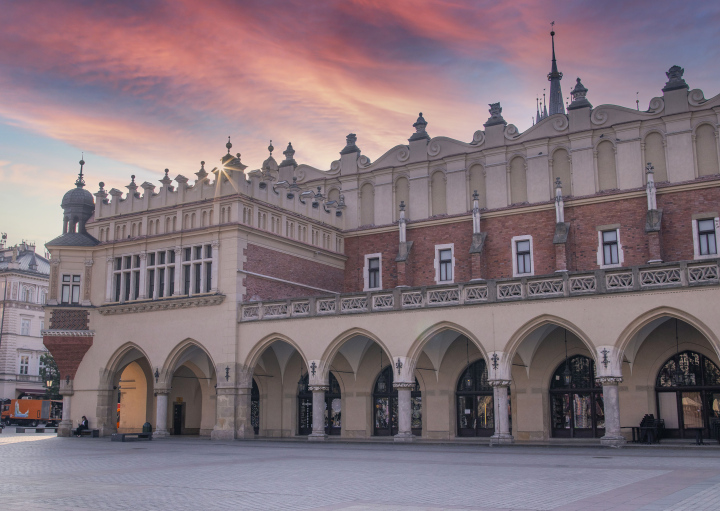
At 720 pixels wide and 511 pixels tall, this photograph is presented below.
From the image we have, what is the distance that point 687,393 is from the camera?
27031 millimetres

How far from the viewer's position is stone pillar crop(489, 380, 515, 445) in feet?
83.1

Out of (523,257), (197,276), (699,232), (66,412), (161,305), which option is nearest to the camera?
(699,232)

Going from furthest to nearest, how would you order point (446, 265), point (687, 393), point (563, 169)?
point (446, 265) → point (563, 169) → point (687, 393)

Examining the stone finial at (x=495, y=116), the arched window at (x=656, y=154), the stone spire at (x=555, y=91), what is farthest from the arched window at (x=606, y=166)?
the stone spire at (x=555, y=91)

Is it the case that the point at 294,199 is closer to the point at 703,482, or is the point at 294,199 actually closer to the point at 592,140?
the point at 592,140

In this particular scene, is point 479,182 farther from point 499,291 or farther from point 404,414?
point 404,414

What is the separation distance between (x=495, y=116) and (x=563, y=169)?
4.25m

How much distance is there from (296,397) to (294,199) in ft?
29.5

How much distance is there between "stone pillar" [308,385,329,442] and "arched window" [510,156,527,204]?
1155 cm

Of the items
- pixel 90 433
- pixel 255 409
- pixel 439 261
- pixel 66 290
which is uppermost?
pixel 439 261

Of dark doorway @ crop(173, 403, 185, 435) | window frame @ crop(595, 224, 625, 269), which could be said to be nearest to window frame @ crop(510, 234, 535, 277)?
window frame @ crop(595, 224, 625, 269)

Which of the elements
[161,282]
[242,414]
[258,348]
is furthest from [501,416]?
[161,282]

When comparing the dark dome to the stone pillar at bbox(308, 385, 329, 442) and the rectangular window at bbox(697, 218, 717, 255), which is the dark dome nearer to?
the stone pillar at bbox(308, 385, 329, 442)

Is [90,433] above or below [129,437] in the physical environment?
above
